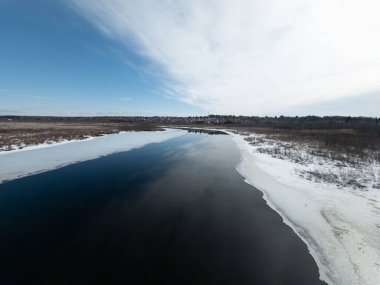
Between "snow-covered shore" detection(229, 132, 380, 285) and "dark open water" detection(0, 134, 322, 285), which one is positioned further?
"snow-covered shore" detection(229, 132, 380, 285)

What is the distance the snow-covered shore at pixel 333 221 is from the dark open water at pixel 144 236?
0.44 meters

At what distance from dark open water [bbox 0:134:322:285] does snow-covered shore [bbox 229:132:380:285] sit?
0.44m

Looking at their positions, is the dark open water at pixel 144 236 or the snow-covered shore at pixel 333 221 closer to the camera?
the dark open water at pixel 144 236

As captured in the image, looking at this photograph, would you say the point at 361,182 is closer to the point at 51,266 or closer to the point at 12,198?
the point at 51,266

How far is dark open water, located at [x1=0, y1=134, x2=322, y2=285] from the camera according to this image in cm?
470

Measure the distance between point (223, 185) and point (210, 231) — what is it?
4841mm

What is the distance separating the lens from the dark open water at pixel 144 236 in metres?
4.70

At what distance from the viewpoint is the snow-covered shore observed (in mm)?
4938

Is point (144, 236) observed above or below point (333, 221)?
below

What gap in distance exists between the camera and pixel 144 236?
243 inches

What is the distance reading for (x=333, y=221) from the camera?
7.12 m

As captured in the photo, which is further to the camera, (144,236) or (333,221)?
(333,221)

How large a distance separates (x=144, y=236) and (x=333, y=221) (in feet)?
19.1

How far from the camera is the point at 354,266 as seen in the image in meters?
4.94
